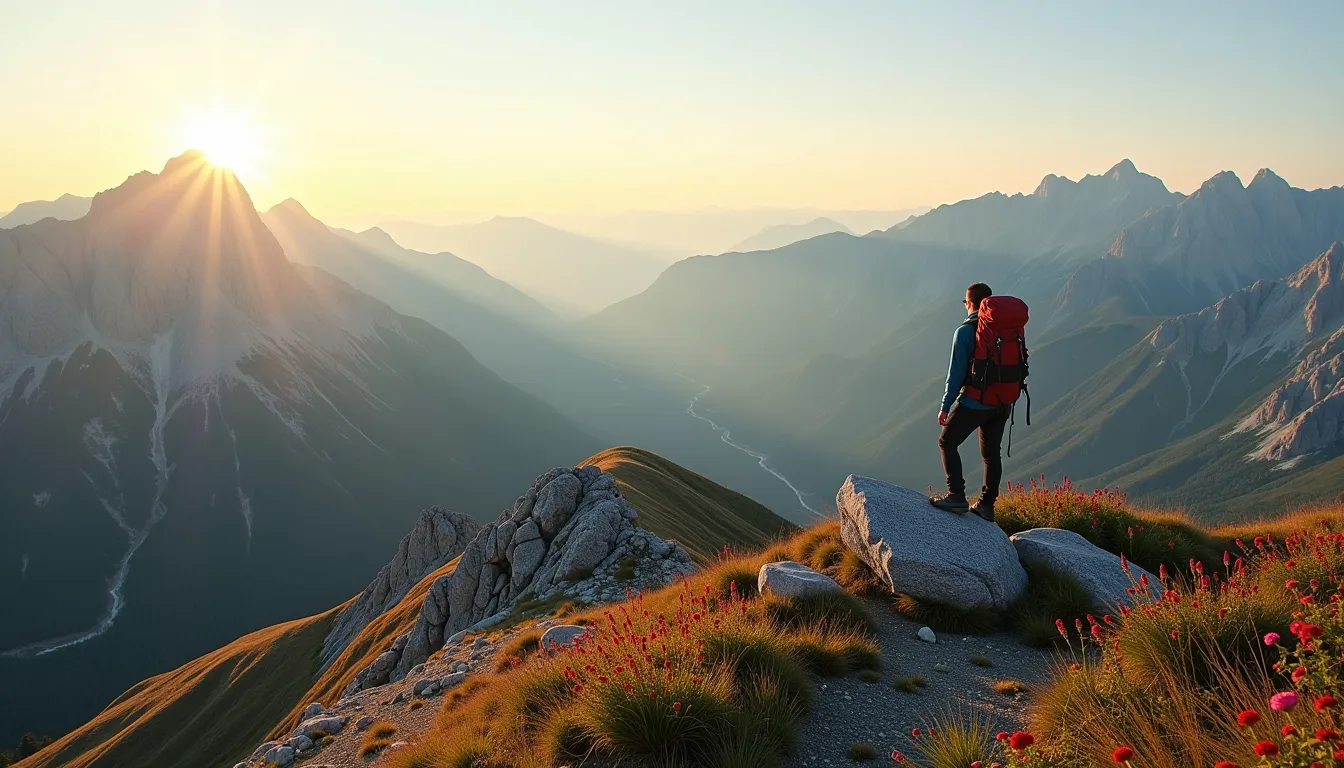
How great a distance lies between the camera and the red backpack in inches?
537

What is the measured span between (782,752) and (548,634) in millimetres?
8140

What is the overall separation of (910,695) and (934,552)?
3.77 m

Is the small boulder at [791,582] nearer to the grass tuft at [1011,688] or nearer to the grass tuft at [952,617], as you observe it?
the grass tuft at [952,617]

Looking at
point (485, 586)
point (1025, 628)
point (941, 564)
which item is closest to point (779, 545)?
point (941, 564)

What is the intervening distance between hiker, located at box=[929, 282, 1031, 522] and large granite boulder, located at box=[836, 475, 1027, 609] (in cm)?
94

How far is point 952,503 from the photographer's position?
15.8 metres

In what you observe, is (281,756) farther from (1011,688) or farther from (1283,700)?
(1283,700)

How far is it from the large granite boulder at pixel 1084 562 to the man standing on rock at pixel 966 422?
1.19 metres

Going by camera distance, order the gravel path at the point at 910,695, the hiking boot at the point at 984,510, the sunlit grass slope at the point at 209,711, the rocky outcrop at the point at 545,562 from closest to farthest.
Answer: the gravel path at the point at 910,695
the hiking boot at the point at 984,510
the rocky outcrop at the point at 545,562
the sunlit grass slope at the point at 209,711

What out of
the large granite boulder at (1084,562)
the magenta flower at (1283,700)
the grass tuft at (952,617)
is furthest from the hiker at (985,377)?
the magenta flower at (1283,700)

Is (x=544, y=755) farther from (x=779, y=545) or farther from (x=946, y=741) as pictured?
(x=779, y=545)

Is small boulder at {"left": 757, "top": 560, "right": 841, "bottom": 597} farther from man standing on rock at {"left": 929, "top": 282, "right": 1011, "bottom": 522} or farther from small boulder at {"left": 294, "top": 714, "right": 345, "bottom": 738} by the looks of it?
small boulder at {"left": 294, "top": 714, "right": 345, "bottom": 738}

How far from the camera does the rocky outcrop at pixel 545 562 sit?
99.2 feet

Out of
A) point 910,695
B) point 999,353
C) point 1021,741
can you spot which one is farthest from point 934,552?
point 1021,741
